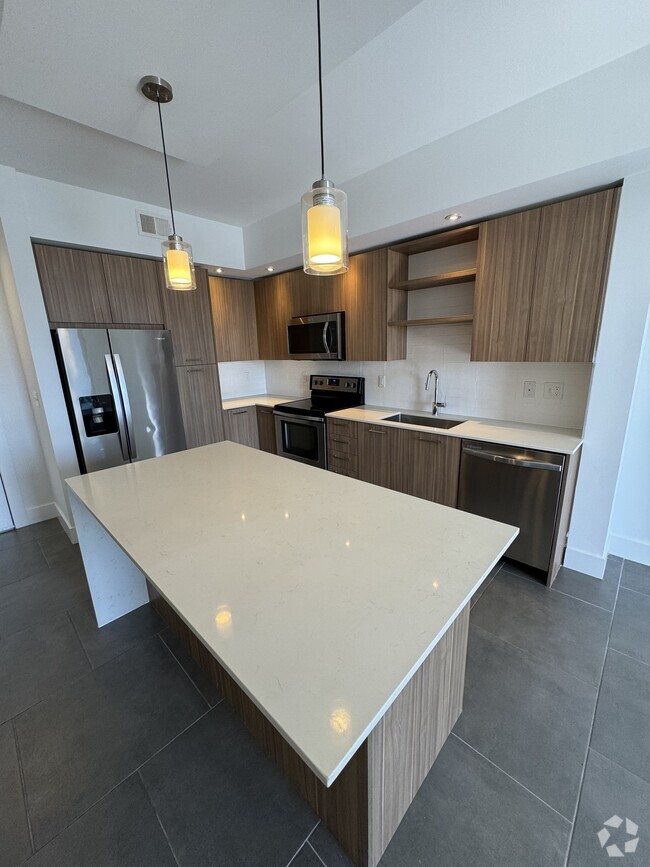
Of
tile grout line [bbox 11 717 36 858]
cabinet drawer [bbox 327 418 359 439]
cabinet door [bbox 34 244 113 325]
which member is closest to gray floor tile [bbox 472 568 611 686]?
cabinet drawer [bbox 327 418 359 439]

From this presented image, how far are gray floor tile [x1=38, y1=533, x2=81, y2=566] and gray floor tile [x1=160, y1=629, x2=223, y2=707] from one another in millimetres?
1263

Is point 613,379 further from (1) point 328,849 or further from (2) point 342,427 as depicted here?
(1) point 328,849

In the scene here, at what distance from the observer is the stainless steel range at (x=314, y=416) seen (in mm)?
3385

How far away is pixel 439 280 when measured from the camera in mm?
2631

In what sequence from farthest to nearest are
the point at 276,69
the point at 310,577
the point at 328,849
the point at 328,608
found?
the point at 276,69, the point at 328,849, the point at 310,577, the point at 328,608

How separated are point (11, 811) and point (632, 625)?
9.34 ft

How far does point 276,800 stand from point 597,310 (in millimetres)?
2723

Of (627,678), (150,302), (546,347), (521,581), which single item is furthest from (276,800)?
(150,302)

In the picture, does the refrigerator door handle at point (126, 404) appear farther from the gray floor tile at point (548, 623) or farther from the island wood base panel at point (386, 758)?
the gray floor tile at point (548, 623)

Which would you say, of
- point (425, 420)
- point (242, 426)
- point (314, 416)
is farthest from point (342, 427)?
point (242, 426)

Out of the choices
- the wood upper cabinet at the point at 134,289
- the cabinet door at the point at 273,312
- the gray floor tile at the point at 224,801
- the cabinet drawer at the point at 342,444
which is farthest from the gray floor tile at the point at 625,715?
the wood upper cabinet at the point at 134,289

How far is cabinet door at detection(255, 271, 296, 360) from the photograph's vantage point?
147 inches

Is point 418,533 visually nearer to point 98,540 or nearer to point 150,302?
point 98,540

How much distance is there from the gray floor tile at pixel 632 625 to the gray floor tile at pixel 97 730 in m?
2.09
